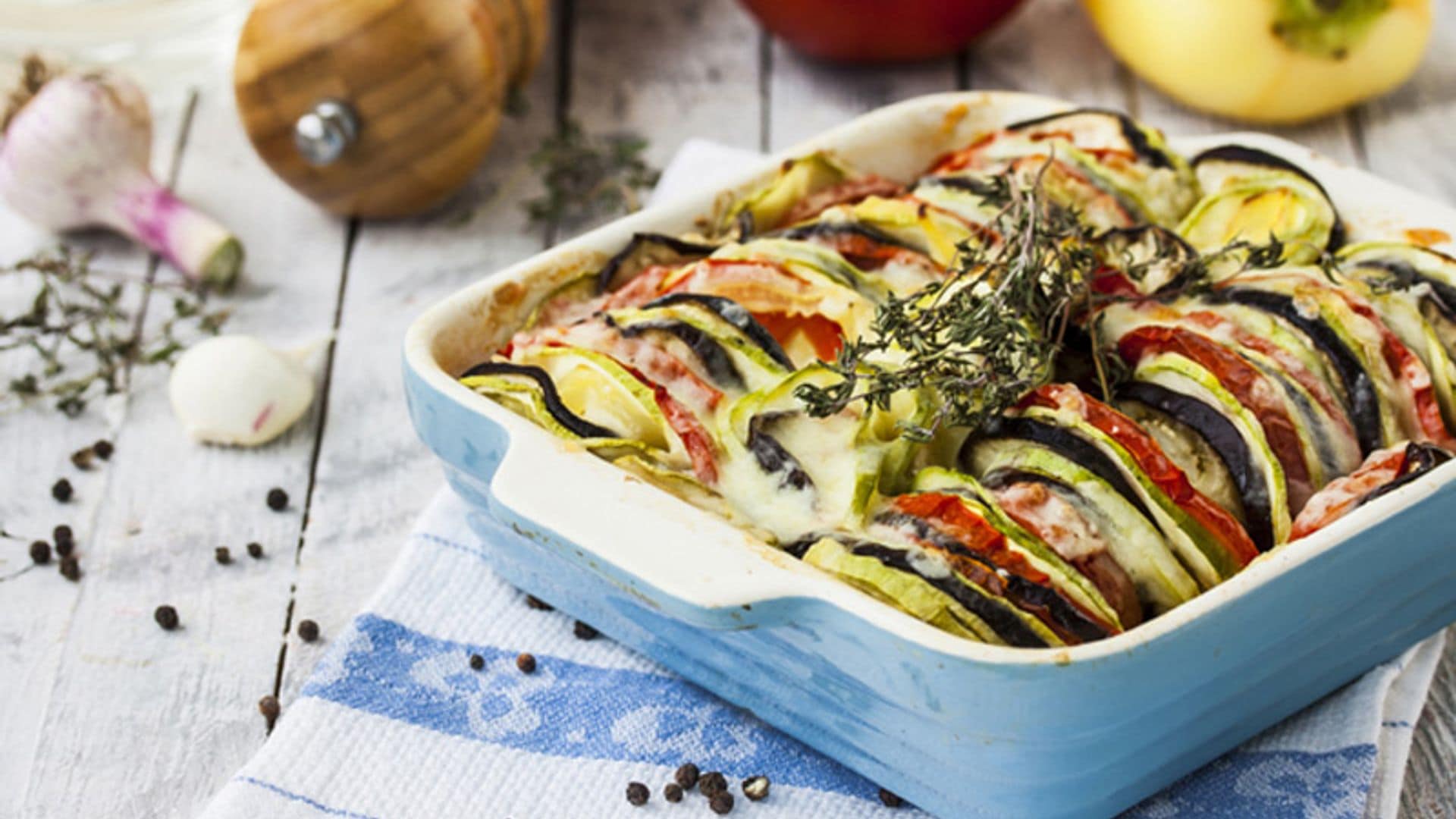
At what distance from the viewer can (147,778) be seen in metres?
2.41

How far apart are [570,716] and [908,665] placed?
0.66m

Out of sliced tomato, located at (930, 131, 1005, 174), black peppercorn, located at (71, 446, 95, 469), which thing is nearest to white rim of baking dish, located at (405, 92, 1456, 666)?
sliced tomato, located at (930, 131, 1005, 174)

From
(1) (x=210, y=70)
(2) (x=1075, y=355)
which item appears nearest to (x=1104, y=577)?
(2) (x=1075, y=355)

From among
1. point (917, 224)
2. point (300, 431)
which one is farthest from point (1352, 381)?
point (300, 431)

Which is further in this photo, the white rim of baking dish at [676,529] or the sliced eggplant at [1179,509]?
the sliced eggplant at [1179,509]

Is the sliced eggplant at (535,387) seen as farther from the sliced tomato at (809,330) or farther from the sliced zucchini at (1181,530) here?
the sliced zucchini at (1181,530)

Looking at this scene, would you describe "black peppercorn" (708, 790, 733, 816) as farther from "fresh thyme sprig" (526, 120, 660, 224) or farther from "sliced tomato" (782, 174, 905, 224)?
"fresh thyme sprig" (526, 120, 660, 224)

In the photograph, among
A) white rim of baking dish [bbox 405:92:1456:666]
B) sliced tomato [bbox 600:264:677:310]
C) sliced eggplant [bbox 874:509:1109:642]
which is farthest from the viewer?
sliced tomato [bbox 600:264:677:310]

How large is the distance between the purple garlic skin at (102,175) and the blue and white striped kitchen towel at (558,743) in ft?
4.17

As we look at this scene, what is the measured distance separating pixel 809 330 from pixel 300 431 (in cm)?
110

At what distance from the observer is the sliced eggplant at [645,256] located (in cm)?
264

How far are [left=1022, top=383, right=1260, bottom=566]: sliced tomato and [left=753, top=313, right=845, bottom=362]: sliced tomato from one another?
1.29 feet

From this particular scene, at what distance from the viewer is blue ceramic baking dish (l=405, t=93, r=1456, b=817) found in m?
1.87

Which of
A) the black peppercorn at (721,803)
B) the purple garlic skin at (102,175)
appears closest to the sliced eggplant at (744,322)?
the black peppercorn at (721,803)
